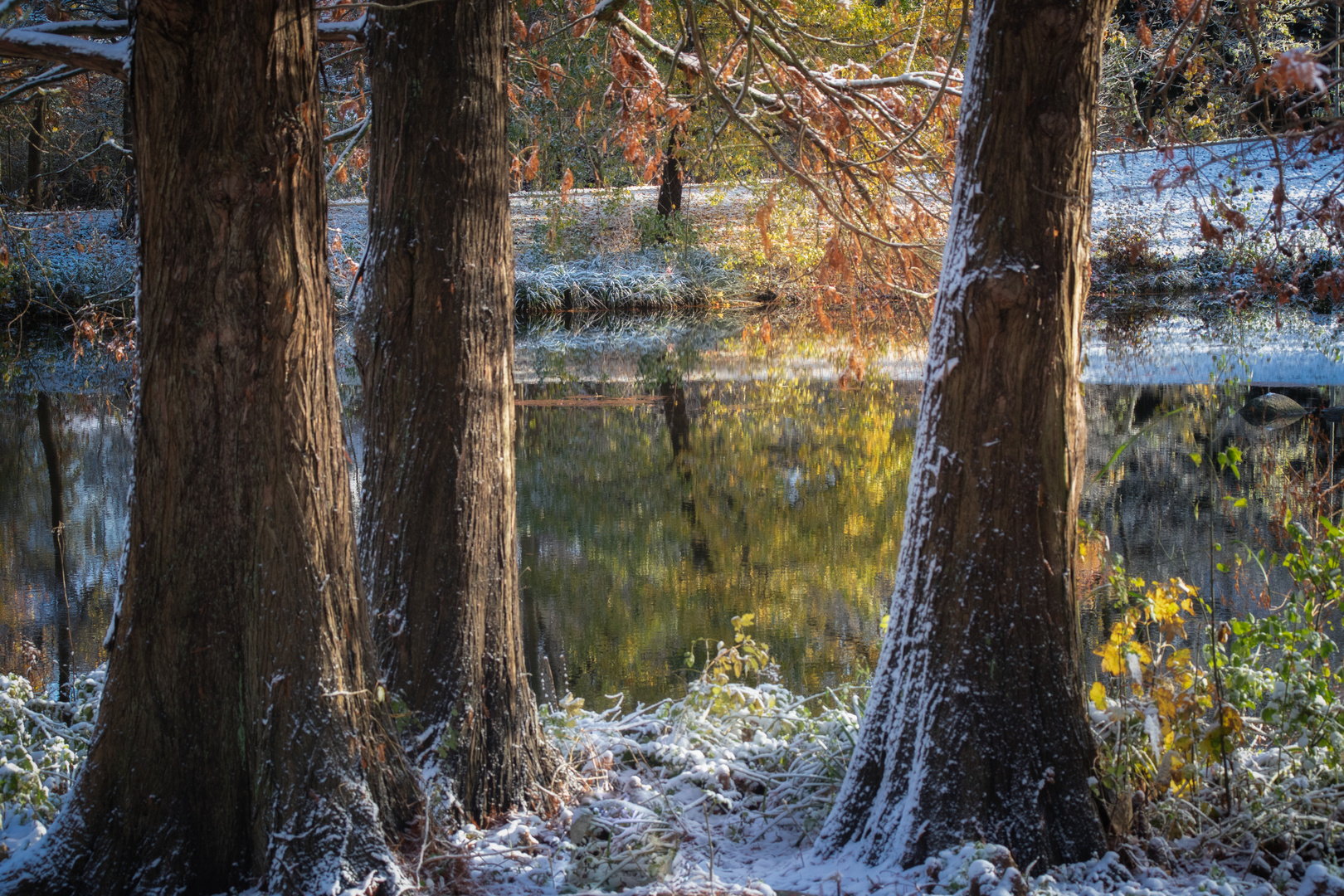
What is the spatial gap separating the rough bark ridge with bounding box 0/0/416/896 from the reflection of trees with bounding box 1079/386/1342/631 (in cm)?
509

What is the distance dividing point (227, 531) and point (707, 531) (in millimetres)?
6652

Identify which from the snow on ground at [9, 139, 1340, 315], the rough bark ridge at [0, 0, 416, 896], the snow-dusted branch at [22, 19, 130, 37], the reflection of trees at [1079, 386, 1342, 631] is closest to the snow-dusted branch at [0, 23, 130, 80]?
the snow-dusted branch at [22, 19, 130, 37]

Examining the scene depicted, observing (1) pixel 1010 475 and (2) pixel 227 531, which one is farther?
(1) pixel 1010 475

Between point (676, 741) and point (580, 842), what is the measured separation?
4.04 feet

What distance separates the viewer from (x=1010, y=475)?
2961mm

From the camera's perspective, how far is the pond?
704 cm

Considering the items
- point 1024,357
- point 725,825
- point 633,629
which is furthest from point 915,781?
point 633,629

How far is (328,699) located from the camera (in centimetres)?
293

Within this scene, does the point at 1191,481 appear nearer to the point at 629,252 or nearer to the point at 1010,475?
the point at 1010,475

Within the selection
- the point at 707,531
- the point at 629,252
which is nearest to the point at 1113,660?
the point at 707,531

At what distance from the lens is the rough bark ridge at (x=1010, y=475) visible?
2910mm

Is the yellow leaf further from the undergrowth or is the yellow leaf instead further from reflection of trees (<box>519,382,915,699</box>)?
reflection of trees (<box>519,382,915,699</box>)

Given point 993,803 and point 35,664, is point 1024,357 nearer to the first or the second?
point 993,803

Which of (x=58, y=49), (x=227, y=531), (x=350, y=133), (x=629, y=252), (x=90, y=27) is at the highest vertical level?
(x=629, y=252)
